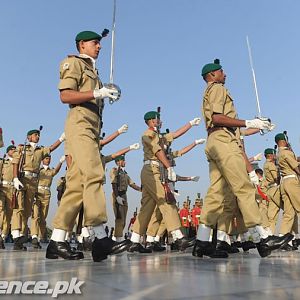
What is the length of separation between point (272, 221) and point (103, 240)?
6.41m

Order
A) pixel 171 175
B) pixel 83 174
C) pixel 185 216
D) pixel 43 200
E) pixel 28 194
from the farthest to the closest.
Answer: pixel 185 216, pixel 43 200, pixel 28 194, pixel 171 175, pixel 83 174

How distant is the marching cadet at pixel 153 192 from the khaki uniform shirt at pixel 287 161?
257 cm

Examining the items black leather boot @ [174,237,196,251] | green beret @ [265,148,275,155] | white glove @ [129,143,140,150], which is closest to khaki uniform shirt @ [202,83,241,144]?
black leather boot @ [174,237,196,251]

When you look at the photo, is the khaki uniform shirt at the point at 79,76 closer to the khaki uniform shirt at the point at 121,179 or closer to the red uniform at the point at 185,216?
the khaki uniform shirt at the point at 121,179

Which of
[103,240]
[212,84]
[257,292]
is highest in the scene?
[212,84]

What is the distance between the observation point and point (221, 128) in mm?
5125

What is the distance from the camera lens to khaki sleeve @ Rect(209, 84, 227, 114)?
5.09 metres

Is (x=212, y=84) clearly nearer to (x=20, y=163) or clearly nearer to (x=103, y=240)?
(x=103, y=240)

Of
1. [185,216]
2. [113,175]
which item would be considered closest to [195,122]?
[113,175]

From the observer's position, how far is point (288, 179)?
8555mm

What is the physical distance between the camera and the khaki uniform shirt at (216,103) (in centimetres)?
511

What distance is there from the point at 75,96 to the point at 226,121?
5.73 ft

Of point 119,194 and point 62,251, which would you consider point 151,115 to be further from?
point 119,194

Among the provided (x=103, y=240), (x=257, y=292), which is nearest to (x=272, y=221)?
(x=103, y=240)
